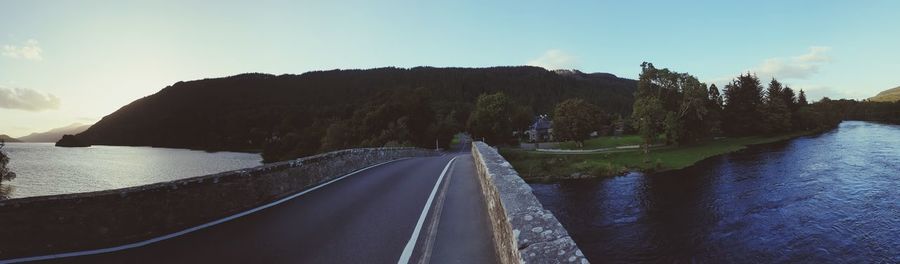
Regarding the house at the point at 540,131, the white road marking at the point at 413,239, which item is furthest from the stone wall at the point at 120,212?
the house at the point at 540,131

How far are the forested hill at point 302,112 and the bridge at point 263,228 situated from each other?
163 ft

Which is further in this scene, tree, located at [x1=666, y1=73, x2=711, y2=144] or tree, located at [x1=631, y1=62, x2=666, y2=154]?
tree, located at [x1=666, y1=73, x2=711, y2=144]

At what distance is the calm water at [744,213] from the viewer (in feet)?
54.1

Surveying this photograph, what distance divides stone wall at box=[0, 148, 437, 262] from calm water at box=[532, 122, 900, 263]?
14.0 m

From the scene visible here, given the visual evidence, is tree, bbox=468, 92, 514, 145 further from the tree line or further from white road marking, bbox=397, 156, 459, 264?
white road marking, bbox=397, 156, 459, 264

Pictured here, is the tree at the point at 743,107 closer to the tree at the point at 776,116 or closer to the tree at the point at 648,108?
the tree at the point at 776,116

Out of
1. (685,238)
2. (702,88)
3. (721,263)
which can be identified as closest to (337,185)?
(721,263)

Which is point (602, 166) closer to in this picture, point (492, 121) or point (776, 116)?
point (492, 121)

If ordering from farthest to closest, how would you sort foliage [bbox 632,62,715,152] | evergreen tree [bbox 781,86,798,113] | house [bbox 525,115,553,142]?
1. house [bbox 525,115,553,142]
2. evergreen tree [bbox 781,86,798,113]
3. foliage [bbox 632,62,715,152]

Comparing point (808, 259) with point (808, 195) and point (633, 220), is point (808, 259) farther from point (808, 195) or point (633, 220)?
point (808, 195)

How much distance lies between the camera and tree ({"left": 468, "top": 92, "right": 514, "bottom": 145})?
79.6 meters

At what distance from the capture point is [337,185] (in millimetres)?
13180

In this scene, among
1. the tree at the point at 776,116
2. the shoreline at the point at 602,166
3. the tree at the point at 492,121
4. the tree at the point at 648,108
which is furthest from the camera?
the tree at the point at 492,121

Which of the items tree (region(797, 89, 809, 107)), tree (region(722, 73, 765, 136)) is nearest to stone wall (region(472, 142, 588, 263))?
tree (region(722, 73, 765, 136))
